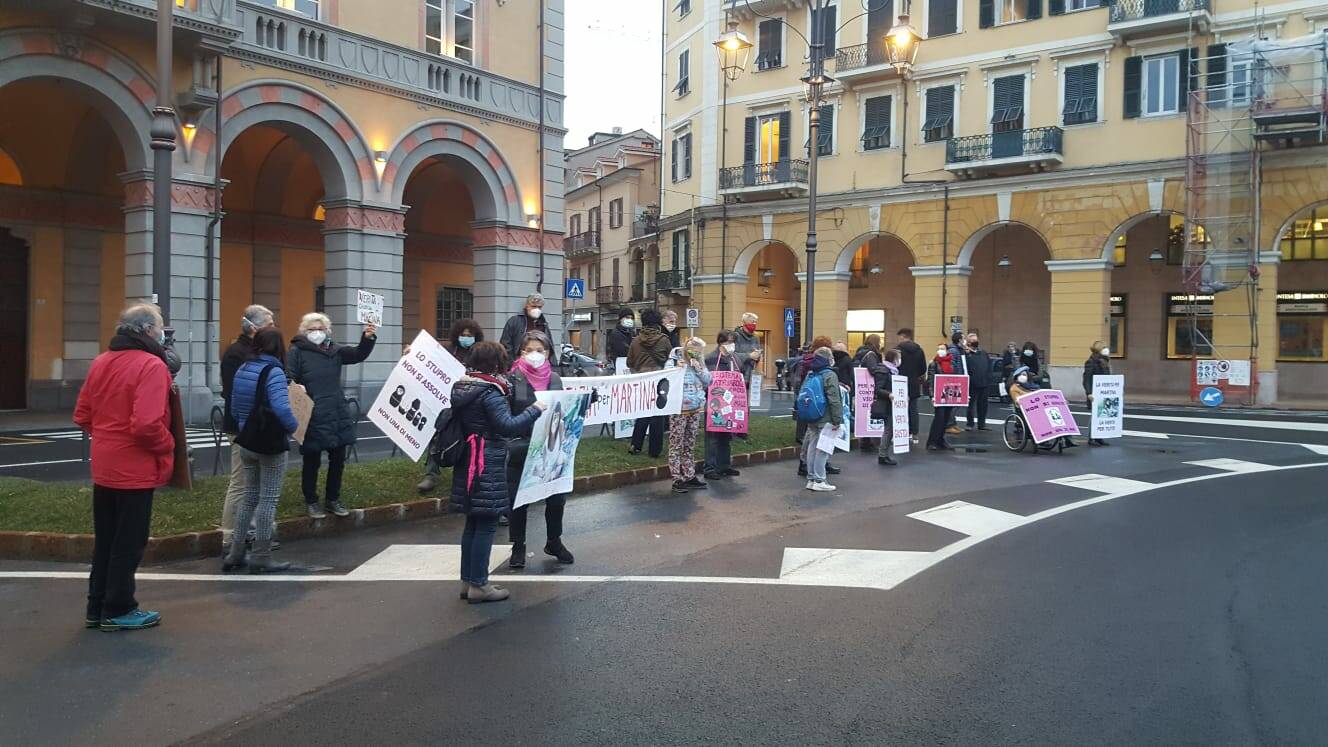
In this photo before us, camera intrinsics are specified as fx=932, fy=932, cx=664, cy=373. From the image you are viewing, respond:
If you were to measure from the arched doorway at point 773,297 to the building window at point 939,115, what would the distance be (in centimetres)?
984

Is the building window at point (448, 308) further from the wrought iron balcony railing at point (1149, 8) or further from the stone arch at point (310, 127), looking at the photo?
the wrought iron balcony railing at point (1149, 8)

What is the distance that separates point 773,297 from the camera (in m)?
44.6

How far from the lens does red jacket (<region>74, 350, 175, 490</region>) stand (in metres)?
5.84

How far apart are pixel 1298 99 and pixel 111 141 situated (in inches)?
1253

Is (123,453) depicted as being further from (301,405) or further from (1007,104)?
(1007,104)

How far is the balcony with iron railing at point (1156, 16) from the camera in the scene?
29031mm

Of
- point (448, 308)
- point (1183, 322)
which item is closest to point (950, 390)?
point (448, 308)

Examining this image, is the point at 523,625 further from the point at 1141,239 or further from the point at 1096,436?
the point at 1141,239

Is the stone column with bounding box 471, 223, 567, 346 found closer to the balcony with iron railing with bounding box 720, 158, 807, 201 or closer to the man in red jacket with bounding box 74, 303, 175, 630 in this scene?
the balcony with iron railing with bounding box 720, 158, 807, 201

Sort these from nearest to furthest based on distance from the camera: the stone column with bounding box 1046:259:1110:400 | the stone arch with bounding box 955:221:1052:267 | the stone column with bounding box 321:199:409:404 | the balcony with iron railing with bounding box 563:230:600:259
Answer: the stone column with bounding box 321:199:409:404, the stone column with bounding box 1046:259:1110:400, the stone arch with bounding box 955:221:1052:267, the balcony with iron railing with bounding box 563:230:600:259

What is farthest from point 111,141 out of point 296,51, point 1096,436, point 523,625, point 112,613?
point 1096,436

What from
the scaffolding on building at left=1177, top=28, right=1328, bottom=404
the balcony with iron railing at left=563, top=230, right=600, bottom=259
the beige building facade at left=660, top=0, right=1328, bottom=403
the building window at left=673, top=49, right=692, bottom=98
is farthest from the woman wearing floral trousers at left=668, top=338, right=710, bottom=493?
the balcony with iron railing at left=563, top=230, right=600, bottom=259

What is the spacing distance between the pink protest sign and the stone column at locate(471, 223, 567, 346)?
40.4ft

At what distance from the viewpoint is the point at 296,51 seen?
19781 millimetres
